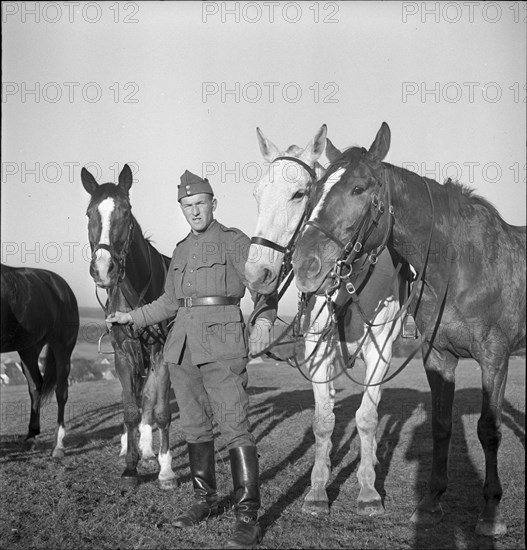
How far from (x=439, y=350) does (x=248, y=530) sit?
1846 millimetres

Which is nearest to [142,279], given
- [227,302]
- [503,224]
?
[227,302]

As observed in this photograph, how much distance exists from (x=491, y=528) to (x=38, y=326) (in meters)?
5.84

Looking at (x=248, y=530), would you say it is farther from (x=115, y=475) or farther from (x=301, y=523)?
(x=115, y=475)

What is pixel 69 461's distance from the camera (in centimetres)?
617

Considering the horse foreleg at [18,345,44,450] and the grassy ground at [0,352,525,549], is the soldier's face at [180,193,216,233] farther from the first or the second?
the horse foreleg at [18,345,44,450]

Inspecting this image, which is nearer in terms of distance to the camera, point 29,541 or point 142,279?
point 29,541

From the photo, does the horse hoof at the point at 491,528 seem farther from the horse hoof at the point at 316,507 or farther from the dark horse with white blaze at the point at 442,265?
the horse hoof at the point at 316,507

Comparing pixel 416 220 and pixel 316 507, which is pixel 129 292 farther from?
pixel 416 220

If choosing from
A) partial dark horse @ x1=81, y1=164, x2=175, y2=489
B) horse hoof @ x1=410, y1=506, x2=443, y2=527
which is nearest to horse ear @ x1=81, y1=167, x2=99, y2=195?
partial dark horse @ x1=81, y1=164, x2=175, y2=489

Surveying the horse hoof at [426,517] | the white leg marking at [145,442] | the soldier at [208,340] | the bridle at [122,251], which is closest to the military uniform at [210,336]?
the soldier at [208,340]

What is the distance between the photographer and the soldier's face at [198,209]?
4.05 m

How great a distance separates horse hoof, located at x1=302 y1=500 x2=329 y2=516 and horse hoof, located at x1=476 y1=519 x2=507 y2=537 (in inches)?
42.1

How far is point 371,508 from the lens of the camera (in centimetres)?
430

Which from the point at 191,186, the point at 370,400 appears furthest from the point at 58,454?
the point at 191,186
